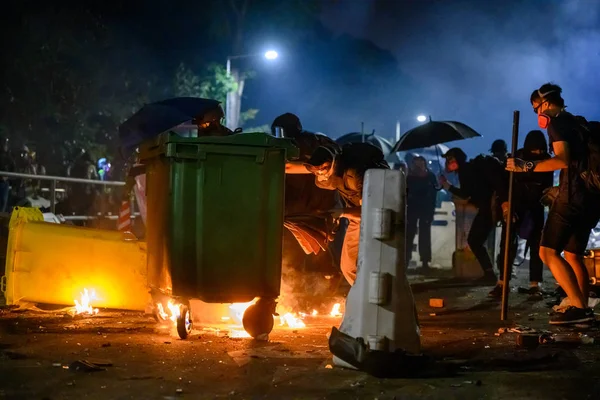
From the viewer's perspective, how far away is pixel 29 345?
543cm

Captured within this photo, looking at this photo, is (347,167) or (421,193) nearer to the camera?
(347,167)

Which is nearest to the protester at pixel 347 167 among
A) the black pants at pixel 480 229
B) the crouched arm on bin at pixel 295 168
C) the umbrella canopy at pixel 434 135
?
the crouched arm on bin at pixel 295 168

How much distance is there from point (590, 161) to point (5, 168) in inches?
495

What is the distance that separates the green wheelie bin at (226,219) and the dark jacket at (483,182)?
4629 mm

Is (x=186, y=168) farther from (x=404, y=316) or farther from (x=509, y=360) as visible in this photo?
(x=509, y=360)

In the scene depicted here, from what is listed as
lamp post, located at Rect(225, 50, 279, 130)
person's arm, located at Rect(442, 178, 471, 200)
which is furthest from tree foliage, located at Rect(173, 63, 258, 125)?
person's arm, located at Rect(442, 178, 471, 200)

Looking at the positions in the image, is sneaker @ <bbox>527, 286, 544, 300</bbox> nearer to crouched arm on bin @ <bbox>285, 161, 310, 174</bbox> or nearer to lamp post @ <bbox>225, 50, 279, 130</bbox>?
crouched arm on bin @ <bbox>285, 161, 310, 174</bbox>

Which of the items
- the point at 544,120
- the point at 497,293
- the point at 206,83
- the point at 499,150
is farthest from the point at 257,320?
the point at 206,83

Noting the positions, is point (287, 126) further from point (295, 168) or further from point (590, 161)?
point (590, 161)

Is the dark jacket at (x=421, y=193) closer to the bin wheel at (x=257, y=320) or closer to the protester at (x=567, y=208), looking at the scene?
the protester at (x=567, y=208)

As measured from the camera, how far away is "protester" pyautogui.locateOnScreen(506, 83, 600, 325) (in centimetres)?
643

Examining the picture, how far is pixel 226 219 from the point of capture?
18.4 feet

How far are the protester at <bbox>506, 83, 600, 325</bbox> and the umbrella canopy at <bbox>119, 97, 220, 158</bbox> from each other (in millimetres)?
4465

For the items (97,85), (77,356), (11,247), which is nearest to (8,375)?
(77,356)
